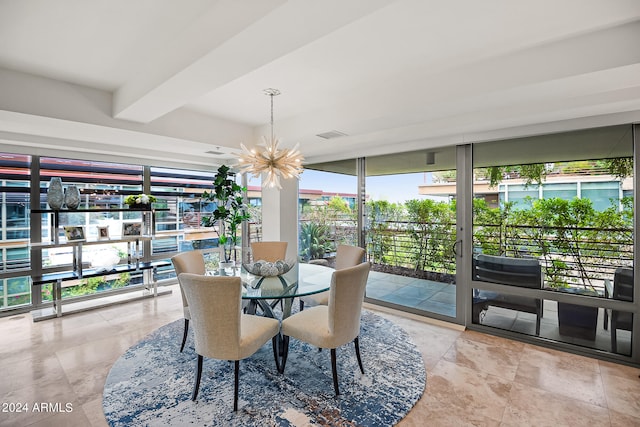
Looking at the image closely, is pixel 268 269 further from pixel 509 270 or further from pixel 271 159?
pixel 509 270

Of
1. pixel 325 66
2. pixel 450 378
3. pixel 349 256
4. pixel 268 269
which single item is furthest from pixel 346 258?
pixel 325 66

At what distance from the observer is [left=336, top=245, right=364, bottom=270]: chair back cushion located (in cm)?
371

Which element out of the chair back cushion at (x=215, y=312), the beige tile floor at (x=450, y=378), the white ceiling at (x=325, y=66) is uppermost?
the white ceiling at (x=325, y=66)

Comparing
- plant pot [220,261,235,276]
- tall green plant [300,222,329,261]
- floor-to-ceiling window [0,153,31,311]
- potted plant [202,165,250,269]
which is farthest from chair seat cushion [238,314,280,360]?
floor-to-ceiling window [0,153,31,311]

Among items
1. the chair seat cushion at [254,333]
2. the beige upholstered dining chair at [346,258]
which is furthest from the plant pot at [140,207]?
the chair seat cushion at [254,333]

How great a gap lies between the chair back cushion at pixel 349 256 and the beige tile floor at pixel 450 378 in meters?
1.03

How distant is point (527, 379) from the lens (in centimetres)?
268

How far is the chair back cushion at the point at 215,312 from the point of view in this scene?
219 centimetres

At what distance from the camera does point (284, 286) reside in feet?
9.75

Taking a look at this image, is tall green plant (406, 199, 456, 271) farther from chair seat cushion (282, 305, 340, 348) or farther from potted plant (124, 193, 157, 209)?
potted plant (124, 193, 157, 209)

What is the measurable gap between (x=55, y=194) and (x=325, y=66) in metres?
3.97

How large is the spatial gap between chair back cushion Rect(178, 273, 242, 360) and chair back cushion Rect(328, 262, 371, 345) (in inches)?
28.0

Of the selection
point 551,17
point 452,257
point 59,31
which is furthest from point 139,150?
point 551,17

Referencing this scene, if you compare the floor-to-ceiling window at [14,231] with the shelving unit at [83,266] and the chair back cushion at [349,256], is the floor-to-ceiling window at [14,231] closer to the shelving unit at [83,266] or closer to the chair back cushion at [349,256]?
the shelving unit at [83,266]
